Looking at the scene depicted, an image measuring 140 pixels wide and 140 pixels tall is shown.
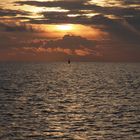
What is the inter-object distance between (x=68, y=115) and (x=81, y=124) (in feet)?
26.7

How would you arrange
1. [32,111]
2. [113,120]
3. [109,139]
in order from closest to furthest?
[109,139]
[113,120]
[32,111]

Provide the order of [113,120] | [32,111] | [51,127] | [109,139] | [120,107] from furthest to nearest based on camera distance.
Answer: [120,107] < [32,111] < [113,120] < [51,127] < [109,139]

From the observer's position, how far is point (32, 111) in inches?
2507

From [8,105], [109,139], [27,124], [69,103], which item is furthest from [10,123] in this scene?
[69,103]

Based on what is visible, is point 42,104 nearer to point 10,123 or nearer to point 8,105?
point 8,105

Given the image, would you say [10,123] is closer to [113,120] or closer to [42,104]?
[113,120]

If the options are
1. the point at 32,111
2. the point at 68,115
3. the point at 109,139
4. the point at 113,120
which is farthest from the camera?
the point at 32,111

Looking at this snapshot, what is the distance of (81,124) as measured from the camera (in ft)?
169

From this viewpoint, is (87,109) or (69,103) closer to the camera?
(87,109)

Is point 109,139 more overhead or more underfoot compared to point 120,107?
more overhead

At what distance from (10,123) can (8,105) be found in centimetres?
1992

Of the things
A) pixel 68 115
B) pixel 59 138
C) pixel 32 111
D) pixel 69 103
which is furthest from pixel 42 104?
pixel 59 138

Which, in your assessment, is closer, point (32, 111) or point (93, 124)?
point (93, 124)

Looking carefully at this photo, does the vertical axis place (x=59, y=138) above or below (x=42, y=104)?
above
